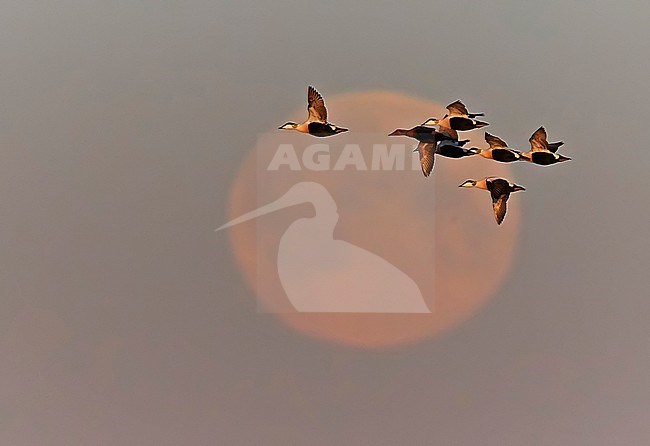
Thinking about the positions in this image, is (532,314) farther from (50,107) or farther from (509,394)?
(50,107)

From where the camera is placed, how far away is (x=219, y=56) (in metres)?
2.51

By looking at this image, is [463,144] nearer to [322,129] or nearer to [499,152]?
[499,152]

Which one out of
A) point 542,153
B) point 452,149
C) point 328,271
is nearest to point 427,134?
point 452,149

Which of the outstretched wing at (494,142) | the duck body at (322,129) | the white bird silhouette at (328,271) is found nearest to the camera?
the outstretched wing at (494,142)

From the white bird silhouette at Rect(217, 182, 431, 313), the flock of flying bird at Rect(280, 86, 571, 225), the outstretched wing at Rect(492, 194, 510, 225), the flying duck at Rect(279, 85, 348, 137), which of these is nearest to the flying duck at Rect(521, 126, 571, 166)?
the flock of flying bird at Rect(280, 86, 571, 225)

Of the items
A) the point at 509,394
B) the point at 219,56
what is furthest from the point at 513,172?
the point at 219,56

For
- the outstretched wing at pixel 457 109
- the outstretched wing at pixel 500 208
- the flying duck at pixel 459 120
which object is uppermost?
the outstretched wing at pixel 457 109

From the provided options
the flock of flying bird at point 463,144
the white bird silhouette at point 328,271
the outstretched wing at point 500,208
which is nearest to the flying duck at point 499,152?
the flock of flying bird at point 463,144

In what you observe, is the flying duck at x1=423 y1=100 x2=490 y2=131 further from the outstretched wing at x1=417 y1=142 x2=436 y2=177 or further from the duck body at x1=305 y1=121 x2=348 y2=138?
the duck body at x1=305 y1=121 x2=348 y2=138

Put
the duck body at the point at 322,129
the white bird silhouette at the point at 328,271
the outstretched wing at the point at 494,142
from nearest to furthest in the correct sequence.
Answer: the outstretched wing at the point at 494,142 → the duck body at the point at 322,129 → the white bird silhouette at the point at 328,271

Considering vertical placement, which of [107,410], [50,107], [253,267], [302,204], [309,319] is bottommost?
[107,410]

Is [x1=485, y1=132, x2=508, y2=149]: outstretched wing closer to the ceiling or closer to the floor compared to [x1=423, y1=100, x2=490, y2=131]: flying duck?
closer to the floor

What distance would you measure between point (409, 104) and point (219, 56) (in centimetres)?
77

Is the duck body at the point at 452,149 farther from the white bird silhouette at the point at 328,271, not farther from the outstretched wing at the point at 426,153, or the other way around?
the white bird silhouette at the point at 328,271
